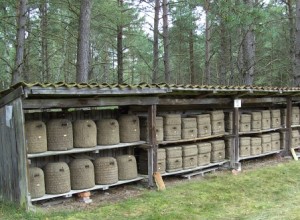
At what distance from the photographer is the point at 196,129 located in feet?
29.4

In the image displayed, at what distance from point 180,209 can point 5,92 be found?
3.59 metres

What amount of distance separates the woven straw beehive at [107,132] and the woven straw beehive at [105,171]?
0.35 m

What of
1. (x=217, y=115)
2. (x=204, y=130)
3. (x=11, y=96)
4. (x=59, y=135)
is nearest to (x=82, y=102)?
(x=59, y=135)

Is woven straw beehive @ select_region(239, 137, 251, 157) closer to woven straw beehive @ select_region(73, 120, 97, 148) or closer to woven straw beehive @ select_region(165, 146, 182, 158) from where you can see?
woven straw beehive @ select_region(165, 146, 182, 158)

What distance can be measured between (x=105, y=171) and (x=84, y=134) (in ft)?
2.80

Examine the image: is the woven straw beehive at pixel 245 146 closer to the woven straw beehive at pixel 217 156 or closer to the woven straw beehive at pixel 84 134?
the woven straw beehive at pixel 217 156

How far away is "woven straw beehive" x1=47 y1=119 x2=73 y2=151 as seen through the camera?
6.58m

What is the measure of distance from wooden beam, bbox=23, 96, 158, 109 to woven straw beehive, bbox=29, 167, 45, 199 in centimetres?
112

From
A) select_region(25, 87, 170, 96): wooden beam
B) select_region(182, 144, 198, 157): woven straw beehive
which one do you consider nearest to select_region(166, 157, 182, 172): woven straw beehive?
select_region(182, 144, 198, 157): woven straw beehive

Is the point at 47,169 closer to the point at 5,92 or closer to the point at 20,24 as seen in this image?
the point at 5,92

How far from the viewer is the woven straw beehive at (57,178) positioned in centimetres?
649

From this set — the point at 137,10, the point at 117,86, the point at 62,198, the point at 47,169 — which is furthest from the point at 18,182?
the point at 137,10

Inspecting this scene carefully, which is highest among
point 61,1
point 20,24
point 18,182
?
point 61,1

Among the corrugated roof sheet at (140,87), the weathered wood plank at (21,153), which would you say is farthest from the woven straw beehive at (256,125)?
the weathered wood plank at (21,153)
